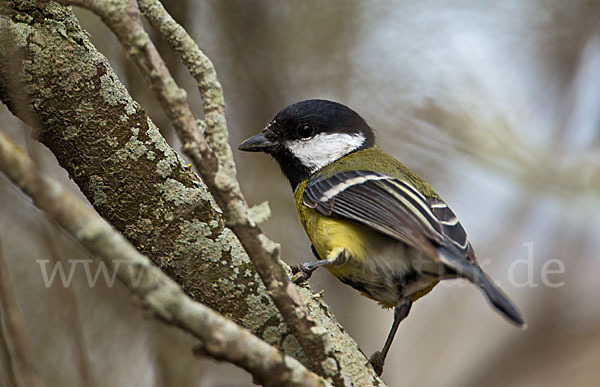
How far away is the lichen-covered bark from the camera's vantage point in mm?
1729

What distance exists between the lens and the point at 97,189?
1.79 meters

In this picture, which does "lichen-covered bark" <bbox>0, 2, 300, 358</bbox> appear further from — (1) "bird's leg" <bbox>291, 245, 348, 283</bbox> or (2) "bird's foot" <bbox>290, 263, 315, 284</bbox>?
(1) "bird's leg" <bbox>291, 245, 348, 283</bbox>

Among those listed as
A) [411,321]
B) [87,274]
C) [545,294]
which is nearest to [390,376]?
[411,321]

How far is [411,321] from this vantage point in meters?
5.13

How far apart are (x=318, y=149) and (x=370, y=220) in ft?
2.56

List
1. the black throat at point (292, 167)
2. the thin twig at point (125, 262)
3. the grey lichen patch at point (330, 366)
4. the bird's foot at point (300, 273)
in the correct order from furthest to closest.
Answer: the black throat at point (292, 167)
the bird's foot at point (300, 273)
the grey lichen patch at point (330, 366)
the thin twig at point (125, 262)

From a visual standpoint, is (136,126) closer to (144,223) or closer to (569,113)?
(144,223)

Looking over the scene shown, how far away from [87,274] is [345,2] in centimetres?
264

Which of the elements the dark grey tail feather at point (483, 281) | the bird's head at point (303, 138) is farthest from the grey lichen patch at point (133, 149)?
the bird's head at point (303, 138)

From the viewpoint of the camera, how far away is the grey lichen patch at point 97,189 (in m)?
1.78

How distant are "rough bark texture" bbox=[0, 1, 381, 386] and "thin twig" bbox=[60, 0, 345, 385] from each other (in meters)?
0.31

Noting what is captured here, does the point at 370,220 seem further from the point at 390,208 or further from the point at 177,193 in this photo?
the point at 177,193

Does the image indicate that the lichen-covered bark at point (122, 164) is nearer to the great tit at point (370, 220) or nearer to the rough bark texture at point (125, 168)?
the rough bark texture at point (125, 168)

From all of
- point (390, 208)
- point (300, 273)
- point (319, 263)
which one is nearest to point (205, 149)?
point (300, 273)
